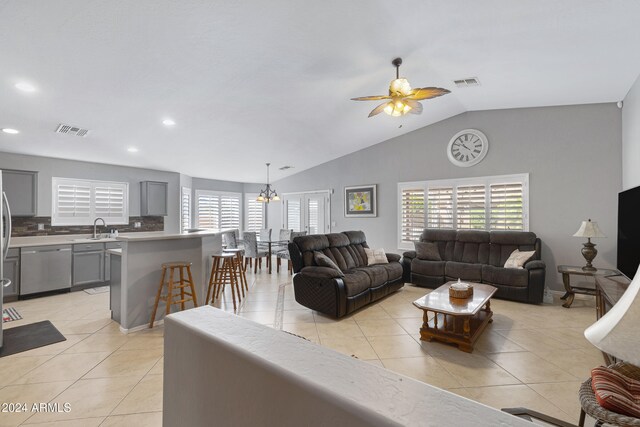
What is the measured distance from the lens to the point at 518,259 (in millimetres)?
4484

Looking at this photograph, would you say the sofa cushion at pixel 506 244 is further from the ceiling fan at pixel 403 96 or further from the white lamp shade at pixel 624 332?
the white lamp shade at pixel 624 332

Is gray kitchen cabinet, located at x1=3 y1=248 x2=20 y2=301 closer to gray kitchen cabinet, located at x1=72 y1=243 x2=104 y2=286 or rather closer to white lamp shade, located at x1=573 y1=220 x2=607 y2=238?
gray kitchen cabinet, located at x1=72 y1=243 x2=104 y2=286

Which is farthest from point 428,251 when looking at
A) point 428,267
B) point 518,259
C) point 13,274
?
point 13,274

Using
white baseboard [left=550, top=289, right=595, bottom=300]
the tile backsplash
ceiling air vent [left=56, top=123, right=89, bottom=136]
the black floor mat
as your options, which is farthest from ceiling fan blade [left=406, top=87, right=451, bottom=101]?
the tile backsplash

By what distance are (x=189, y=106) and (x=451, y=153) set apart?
461cm

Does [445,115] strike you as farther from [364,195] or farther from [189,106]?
[189,106]

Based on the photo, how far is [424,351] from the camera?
9.32 feet

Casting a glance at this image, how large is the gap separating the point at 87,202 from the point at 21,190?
947 mm

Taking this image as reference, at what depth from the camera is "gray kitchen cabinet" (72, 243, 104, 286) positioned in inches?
193

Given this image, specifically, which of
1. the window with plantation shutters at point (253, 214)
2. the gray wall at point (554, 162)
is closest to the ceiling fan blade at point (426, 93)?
the gray wall at point (554, 162)

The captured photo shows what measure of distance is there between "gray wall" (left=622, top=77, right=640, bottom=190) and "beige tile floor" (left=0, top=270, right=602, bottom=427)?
186 centimetres

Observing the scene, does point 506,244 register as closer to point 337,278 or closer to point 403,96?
point 337,278

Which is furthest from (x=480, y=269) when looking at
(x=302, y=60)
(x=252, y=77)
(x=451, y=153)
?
(x=252, y=77)

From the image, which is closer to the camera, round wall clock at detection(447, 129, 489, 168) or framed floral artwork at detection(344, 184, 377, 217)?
round wall clock at detection(447, 129, 489, 168)
